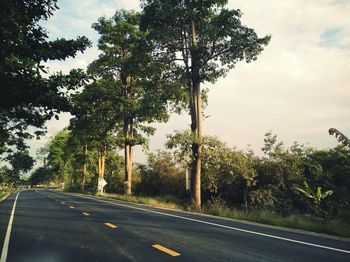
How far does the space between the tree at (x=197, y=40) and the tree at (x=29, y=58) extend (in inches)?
340

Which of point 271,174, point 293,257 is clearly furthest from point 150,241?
point 271,174

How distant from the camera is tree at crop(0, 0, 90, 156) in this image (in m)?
10.4

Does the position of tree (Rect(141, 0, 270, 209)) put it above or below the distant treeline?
above

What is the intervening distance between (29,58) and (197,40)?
13583 mm

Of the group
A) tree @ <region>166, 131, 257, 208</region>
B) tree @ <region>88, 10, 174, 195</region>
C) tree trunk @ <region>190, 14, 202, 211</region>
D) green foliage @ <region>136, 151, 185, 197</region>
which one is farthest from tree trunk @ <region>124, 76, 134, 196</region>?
tree trunk @ <region>190, 14, 202, 211</region>

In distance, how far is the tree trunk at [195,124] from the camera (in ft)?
67.9

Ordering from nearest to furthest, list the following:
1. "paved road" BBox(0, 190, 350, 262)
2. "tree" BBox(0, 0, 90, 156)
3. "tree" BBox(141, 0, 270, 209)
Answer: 1. "paved road" BBox(0, 190, 350, 262)
2. "tree" BBox(0, 0, 90, 156)
3. "tree" BBox(141, 0, 270, 209)

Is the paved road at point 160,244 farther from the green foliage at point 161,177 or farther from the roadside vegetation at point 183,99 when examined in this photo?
the green foliage at point 161,177

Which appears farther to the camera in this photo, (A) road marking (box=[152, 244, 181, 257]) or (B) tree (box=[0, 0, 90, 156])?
(B) tree (box=[0, 0, 90, 156])

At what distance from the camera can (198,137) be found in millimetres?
20297

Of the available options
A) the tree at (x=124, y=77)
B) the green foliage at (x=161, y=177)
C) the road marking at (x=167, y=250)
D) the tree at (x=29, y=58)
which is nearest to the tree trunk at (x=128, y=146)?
the tree at (x=124, y=77)

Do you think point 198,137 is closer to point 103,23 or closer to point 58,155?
point 103,23

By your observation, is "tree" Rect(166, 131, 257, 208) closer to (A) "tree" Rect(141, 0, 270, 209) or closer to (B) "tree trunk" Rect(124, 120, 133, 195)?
(A) "tree" Rect(141, 0, 270, 209)

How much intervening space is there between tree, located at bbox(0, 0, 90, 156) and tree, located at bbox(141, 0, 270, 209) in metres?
8.63
